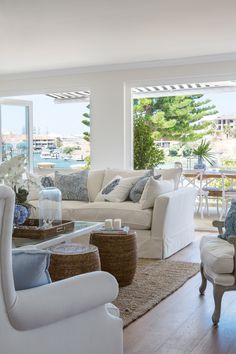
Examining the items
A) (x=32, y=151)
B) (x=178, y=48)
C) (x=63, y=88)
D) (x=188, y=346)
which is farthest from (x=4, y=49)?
(x=188, y=346)

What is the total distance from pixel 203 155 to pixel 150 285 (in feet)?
15.8

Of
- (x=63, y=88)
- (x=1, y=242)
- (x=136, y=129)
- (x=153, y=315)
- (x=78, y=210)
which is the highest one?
(x=63, y=88)

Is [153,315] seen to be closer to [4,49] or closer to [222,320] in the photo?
[222,320]

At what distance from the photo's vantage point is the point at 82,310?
190cm

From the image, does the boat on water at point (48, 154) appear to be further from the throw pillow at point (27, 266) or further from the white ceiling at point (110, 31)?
the throw pillow at point (27, 266)

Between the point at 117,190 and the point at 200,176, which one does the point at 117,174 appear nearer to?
the point at 117,190

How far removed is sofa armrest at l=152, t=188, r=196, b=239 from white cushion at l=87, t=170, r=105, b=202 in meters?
1.25

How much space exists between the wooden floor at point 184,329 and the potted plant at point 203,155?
15.1ft

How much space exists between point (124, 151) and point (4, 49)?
2.29 meters

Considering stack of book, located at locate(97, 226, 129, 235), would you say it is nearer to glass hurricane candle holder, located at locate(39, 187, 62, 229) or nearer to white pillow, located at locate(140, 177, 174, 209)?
glass hurricane candle holder, located at locate(39, 187, 62, 229)

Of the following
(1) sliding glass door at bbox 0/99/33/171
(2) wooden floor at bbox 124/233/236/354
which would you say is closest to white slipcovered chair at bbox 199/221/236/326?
(2) wooden floor at bbox 124/233/236/354

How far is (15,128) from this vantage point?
8219 millimetres

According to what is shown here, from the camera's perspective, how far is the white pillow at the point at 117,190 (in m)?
5.65

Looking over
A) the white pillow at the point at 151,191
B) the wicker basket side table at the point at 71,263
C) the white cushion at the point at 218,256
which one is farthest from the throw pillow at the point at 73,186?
the white cushion at the point at 218,256
